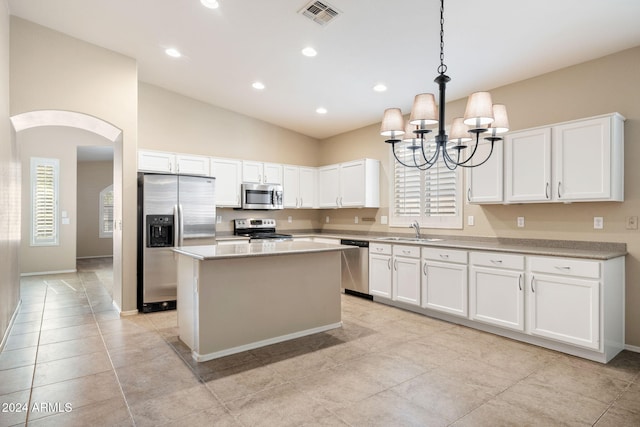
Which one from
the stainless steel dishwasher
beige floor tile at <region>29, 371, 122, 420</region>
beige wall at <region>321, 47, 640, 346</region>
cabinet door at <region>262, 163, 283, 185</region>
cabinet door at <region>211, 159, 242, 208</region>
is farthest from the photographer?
cabinet door at <region>262, 163, 283, 185</region>

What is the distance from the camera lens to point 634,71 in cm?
318

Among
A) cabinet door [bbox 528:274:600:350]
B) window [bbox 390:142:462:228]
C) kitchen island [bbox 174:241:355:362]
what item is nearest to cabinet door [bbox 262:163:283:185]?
window [bbox 390:142:462:228]

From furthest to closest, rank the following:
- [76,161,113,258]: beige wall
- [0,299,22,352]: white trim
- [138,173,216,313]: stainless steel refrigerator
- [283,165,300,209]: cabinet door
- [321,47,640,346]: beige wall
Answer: [76,161,113,258]: beige wall < [283,165,300,209]: cabinet door < [138,173,216,313]: stainless steel refrigerator < [0,299,22,352]: white trim < [321,47,640,346]: beige wall

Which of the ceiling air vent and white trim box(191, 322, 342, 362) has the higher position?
the ceiling air vent

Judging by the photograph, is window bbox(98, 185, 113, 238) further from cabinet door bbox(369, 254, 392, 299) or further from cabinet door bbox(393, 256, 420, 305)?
cabinet door bbox(393, 256, 420, 305)

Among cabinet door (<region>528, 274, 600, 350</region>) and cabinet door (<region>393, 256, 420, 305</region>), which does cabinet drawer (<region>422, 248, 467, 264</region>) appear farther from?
cabinet door (<region>528, 274, 600, 350</region>)

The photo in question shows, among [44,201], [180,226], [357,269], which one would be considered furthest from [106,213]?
[357,269]

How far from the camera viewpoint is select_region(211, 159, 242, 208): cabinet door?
555 centimetres

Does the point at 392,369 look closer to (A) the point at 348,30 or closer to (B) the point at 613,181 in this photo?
(B) the point at 613,181

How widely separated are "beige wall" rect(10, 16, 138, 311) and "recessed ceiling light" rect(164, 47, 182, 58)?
55cm

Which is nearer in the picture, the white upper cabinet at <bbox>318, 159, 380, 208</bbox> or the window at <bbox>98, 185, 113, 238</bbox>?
the white upper cabinet at <bbox>318, 159, 380, 208</bbox>

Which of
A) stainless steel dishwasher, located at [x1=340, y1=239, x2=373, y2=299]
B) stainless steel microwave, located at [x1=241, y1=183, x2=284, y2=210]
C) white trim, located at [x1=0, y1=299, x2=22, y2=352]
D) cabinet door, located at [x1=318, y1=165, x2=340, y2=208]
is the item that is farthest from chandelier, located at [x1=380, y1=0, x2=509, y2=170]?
white trim, located at [x1=0, y1=299, x2=22, y2=352]

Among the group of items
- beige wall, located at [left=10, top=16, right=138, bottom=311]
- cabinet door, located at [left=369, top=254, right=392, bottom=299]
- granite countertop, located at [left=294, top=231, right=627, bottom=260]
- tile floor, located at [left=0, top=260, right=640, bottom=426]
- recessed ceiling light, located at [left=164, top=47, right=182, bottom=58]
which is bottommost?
tile floor, located at [left=0, top=260, right=640, bottom=426]

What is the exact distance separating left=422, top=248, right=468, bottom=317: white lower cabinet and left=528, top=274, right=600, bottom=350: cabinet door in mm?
695
